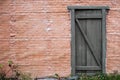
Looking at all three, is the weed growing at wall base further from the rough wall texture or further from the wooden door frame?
the wooden door frame

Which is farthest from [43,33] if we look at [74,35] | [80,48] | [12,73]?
[12,73]

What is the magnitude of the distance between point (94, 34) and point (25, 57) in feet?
7.43

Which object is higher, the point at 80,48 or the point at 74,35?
the point at 74,35

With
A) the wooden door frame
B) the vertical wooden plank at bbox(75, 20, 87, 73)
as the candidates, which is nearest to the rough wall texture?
the wooden door frame

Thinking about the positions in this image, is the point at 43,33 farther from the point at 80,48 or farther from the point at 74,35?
the point at 80,48

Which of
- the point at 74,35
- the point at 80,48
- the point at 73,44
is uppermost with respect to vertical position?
the point at 74,35

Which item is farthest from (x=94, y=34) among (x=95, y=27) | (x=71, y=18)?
(x=71, y=18)

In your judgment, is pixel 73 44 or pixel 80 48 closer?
pixel 73 44

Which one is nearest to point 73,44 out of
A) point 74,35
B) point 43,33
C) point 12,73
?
point 74,35

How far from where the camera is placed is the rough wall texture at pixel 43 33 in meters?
11.0

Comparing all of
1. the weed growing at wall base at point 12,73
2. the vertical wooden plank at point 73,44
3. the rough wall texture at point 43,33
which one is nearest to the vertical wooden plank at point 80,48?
the vertical wooden plank at point 73,44

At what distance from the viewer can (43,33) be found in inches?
435

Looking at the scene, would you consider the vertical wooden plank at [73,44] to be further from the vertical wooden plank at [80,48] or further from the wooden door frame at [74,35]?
the vertical wooden plank at [80,48]

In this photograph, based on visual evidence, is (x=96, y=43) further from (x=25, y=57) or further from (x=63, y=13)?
(x=25, y=57)
